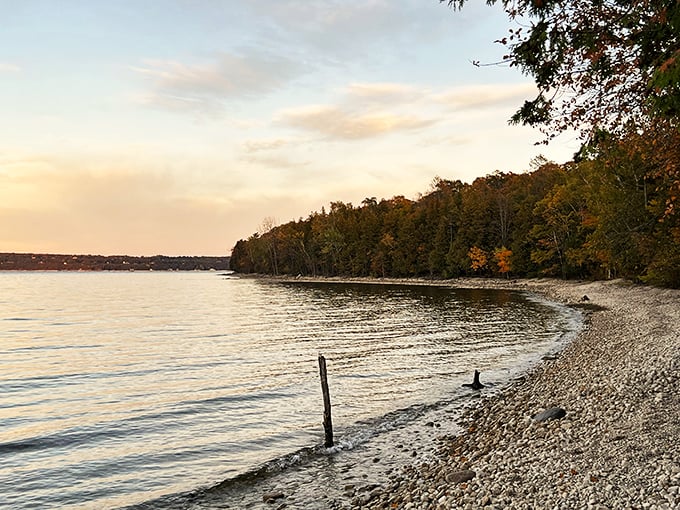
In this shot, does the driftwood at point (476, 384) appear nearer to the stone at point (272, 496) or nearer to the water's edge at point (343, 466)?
the water's edge at point (343, 466)

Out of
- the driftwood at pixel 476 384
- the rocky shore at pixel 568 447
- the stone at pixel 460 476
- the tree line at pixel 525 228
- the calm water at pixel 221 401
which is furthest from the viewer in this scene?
the tree line at pixel 525 228

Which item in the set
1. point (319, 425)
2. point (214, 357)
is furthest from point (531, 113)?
point (214, 357)

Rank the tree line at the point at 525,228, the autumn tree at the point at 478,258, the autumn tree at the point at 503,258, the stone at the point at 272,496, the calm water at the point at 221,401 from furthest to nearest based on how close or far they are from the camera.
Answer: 1. the autumn tree at the point at 478,258
2. the autumn tree at the point at 503,258
3. the tree line at the point at 525,228
4. the calm water at the point at 221,401
5. the stone at the point at 272,496

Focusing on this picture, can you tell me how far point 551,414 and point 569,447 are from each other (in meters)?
2.89

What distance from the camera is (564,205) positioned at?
→ 7788 cm

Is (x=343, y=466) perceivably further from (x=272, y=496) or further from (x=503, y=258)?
(x=503, y=258)

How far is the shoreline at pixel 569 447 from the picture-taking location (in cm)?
813

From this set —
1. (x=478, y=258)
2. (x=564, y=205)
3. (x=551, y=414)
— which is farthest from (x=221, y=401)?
(x=478, y=258)

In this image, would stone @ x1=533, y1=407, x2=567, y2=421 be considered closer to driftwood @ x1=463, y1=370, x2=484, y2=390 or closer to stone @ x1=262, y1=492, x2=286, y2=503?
driftwood @ x1=463, y1=370, x2=484, y2=390

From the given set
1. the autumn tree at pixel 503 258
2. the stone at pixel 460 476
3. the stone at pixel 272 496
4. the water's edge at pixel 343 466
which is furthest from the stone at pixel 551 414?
the autumn tree at pixel 503 258

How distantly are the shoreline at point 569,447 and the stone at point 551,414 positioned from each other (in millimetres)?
215

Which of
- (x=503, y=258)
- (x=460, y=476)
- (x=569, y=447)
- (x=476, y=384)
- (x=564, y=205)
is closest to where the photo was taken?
(x=460, y=476)

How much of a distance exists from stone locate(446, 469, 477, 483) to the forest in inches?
289

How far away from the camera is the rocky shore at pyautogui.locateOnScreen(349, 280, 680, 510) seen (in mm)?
8117
